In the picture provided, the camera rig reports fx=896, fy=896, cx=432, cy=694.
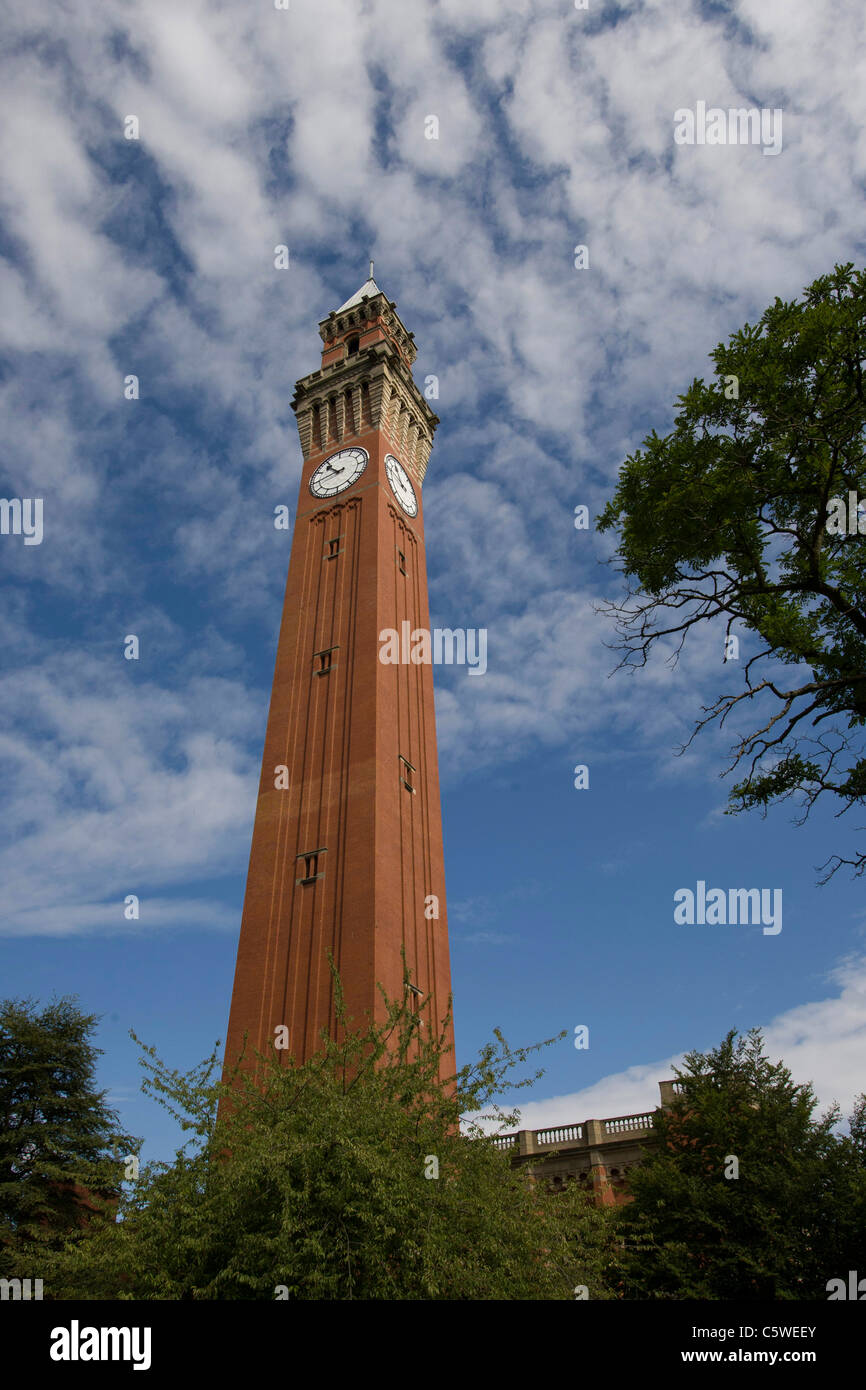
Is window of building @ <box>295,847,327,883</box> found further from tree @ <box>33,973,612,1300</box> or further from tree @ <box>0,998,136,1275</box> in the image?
tree @ <box>33,973,612,1300</box>

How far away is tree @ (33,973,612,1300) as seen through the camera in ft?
44.3

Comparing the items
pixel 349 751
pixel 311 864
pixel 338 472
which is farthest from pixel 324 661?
pixel 338 472

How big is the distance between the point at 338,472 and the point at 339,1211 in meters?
37.8

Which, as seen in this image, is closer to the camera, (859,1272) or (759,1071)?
(859,1272)

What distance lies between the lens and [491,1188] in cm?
1556

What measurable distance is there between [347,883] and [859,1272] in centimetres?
1786

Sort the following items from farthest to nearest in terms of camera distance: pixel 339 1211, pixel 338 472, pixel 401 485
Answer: pixel 401 485 → pixel 338 472 → pixel 339 1211

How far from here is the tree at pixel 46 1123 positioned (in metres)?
27.2

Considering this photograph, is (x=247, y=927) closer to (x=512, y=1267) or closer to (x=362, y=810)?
(x=362, y=810)

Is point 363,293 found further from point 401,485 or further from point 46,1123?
point 46,1123

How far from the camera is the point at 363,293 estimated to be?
56312 mm

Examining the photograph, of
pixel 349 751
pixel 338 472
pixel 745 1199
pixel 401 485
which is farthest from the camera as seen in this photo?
pixel 401 485

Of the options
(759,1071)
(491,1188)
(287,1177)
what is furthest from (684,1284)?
(287,1177)

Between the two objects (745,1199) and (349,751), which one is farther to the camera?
(349,751)
